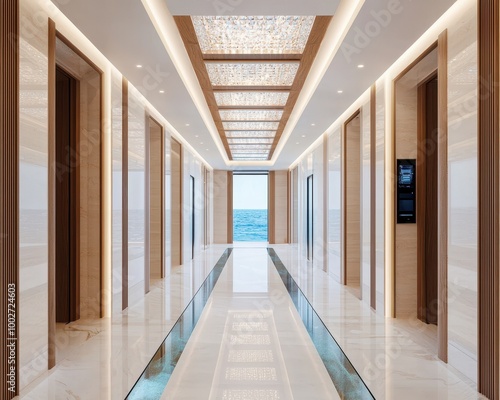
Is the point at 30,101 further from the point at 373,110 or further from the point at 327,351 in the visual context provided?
the point at 373,110

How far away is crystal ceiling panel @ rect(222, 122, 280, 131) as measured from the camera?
1098 cm

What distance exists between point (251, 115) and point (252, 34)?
14.6 ft

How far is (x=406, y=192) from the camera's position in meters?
5.93

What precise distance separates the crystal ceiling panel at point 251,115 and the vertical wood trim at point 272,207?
403 inches

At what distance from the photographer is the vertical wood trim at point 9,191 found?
11.0 feet

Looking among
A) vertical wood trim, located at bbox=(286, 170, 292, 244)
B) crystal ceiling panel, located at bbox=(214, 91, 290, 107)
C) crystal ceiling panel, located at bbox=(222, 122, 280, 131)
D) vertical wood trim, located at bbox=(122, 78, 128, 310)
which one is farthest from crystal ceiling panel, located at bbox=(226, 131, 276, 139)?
vertical wood trim, located at bbox=(286, 170, 292, 244)

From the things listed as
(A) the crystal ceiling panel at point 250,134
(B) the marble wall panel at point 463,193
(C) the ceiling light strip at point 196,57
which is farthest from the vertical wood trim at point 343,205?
(B) the marble wall panel at point 463,193

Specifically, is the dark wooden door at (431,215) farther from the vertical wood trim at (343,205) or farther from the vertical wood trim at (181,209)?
the vertical wood trim at (181,209)

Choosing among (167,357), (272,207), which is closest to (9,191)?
(167,357)

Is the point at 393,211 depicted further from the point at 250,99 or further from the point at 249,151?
the point at 249,151

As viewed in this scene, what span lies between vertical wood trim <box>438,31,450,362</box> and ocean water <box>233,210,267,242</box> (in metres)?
34.1

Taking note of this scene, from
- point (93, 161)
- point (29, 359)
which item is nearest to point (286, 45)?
point (93, 161)

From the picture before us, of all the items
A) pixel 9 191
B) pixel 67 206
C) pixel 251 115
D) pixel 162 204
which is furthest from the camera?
pixel 251 115

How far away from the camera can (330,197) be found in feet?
33.1
